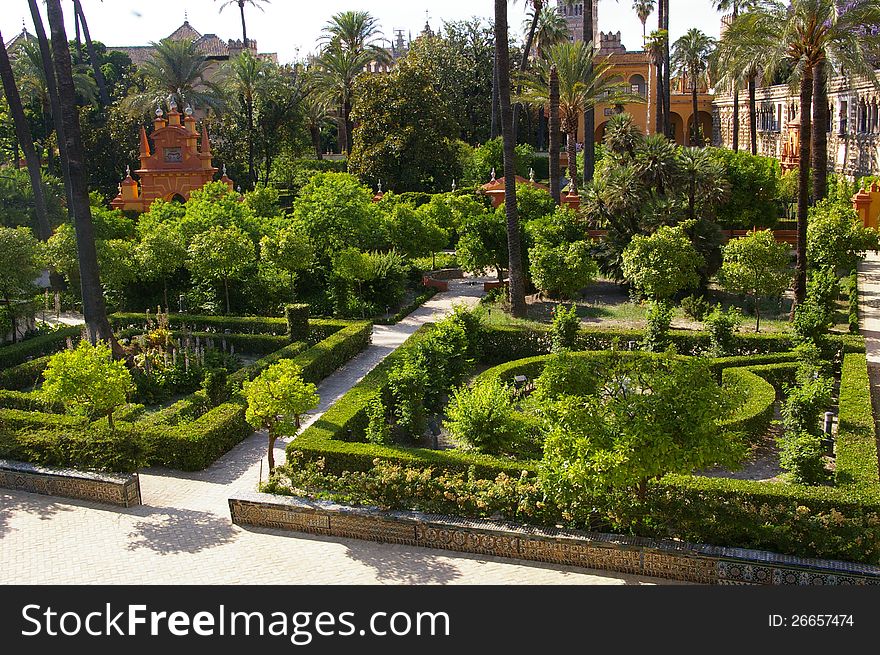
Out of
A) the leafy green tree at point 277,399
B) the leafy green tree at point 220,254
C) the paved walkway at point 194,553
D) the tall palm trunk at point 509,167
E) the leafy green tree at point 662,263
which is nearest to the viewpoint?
the paved walkway at point 194,553

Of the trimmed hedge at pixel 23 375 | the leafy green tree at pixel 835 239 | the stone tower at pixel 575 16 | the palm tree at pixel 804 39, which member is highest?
the stone tower at pixel 575 16

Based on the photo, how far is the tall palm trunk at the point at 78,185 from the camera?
64.5ft

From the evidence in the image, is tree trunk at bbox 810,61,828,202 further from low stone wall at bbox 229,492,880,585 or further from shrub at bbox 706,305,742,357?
low stone wall at bbox 229,492,880,585

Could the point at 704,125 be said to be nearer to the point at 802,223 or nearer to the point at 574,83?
the point at 574,83

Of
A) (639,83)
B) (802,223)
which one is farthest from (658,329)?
(639,83)

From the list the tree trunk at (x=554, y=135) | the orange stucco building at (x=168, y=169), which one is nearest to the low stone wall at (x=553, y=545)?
the tree trunk at (x=554, y=135)

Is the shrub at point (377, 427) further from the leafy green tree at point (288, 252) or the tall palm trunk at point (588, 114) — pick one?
the tall palm trunk at point (588, 114)

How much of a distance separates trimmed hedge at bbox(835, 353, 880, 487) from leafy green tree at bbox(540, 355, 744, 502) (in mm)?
2601

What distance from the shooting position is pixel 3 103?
5050 centimetres

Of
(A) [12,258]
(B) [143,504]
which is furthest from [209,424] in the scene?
(A) [12,258]

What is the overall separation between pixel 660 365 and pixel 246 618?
6.26m

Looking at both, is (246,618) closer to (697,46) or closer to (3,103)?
(3,103)

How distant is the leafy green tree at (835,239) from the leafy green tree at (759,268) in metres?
3.20

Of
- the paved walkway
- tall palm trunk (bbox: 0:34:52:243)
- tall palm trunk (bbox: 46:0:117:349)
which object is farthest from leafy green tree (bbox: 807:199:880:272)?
tall palm trunk (bbox: 0:34:52:243)
